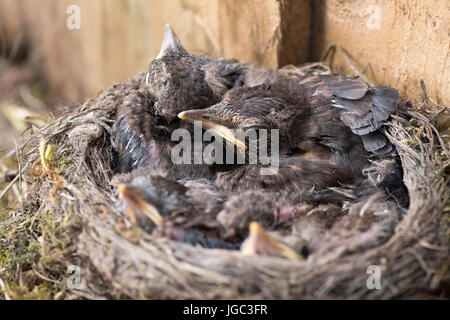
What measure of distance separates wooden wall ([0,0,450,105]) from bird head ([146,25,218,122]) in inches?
20.8

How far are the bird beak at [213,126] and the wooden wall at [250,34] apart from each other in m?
0.71

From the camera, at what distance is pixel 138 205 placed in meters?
1.24

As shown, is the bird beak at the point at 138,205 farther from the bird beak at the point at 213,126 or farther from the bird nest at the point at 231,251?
the bird beak at the point at 213,126

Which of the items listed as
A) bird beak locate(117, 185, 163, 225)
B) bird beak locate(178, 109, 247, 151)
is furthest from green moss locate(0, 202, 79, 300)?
bird beak locate(178, 109, 247, 151)

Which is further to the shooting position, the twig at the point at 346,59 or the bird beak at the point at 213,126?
the twig at the point at 346,59

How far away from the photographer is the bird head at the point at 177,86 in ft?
5.59

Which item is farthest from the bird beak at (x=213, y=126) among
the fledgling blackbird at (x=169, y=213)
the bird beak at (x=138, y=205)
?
the bird beak at (x=138, y=205)

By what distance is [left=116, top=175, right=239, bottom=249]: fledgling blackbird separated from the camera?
123 centimetres

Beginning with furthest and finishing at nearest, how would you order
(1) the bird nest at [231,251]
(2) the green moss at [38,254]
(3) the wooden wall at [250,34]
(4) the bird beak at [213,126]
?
1. (3) the wooden wall at [250,34]
2. (4) the bird beak at [213,126]
3. (2) the green moss at [38,254]
4. (1) the bird nest at [231,251]

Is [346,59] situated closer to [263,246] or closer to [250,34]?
[250,34]

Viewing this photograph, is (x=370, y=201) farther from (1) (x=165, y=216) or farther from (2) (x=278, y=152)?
(1) (x=165, y=216)

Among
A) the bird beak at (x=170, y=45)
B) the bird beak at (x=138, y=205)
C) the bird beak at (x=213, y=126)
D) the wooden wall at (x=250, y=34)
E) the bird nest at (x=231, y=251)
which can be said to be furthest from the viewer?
the bird beak at (x=170, y=45)

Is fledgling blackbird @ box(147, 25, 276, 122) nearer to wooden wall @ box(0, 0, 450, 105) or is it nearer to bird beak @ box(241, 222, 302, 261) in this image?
wooden wall @ box(0, 0, 450, 105)

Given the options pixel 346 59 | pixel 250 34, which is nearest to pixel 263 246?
pixel 346 59
